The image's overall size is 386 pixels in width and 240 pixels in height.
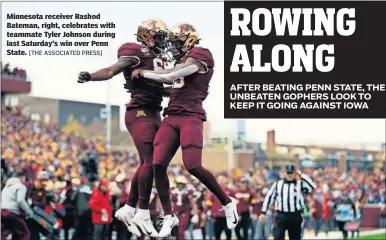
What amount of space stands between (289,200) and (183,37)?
734 cm

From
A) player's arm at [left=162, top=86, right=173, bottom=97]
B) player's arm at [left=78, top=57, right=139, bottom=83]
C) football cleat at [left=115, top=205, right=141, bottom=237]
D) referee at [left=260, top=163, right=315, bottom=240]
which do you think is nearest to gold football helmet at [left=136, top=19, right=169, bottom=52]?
player's arm at [left=78, top=57, right=139, bottom=83]

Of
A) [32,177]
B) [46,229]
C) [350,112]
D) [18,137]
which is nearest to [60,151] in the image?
[18,137]

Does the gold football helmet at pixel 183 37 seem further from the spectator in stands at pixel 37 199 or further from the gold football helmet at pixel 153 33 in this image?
the spectator in stands at pixel 37 199

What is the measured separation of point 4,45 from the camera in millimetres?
14570

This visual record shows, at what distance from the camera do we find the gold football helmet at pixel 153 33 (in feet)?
33.0

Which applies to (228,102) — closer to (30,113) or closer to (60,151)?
(60,151)

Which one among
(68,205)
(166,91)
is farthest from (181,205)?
(166,91)

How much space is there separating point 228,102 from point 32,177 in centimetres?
908

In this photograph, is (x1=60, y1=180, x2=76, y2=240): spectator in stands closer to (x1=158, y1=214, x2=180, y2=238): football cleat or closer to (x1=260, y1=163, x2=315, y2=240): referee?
(x1=260, y1=163, x2=315, y2=240): referee

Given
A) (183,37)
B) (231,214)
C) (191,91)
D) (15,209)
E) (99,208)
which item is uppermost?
(183,37)

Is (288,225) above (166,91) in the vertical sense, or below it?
below

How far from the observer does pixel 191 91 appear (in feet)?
33.4

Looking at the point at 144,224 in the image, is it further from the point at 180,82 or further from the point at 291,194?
the point at 291,194

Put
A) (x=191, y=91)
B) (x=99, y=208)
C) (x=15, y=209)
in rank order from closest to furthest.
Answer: (x=191, y=91)
(x=15, y=209)
(x=99, y=208)
